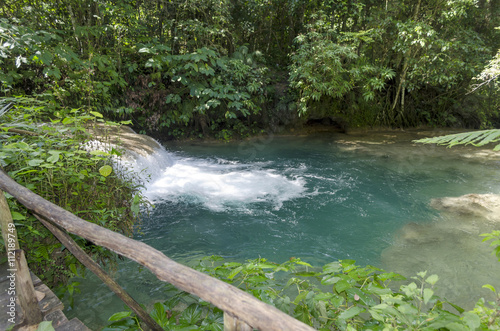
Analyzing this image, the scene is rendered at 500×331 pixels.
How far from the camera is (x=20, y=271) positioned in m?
1.76

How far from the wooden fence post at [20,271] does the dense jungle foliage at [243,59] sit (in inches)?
229

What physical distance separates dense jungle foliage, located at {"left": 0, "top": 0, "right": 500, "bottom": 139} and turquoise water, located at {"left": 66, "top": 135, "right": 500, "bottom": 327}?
1.80 m

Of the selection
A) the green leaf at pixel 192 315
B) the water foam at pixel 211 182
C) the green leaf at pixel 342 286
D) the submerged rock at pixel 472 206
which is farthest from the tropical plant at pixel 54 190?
the submerged rock at pixel 472 206

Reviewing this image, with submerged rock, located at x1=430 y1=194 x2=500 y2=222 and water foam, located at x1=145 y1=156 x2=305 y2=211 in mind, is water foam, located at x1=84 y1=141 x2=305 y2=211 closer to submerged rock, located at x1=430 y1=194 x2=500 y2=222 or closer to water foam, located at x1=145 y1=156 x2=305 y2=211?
water foam, located at x1=145 y1=156 x2=305 y2=211

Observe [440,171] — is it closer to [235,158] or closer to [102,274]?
[235,158]

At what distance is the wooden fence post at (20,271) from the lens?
1.77 metres

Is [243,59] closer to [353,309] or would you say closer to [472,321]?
[353,309]

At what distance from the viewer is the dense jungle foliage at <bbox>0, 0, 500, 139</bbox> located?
25.1 feet

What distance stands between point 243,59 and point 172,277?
9710 mm

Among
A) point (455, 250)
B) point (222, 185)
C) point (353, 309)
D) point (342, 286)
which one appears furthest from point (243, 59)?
point (353, 309)

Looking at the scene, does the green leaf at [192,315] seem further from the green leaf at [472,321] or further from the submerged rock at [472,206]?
the submerged rock at [472,206]

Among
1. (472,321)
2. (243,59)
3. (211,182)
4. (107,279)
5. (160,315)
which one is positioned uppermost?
(243,59)

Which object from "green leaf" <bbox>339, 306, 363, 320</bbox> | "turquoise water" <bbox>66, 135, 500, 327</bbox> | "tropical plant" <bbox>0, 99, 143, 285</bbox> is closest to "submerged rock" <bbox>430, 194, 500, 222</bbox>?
"turquoise water" <bbox>66, 135, 500, 327</bbox>

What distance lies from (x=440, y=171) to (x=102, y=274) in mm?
8361
